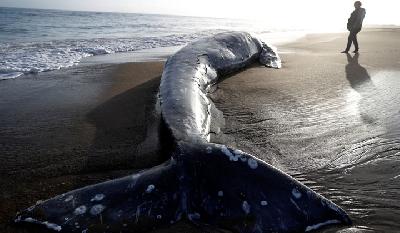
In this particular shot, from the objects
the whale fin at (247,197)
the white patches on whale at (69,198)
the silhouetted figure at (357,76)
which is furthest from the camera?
the silhouetted figure at (357,76)

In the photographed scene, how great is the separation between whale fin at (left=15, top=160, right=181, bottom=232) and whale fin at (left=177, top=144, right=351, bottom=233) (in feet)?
0.52

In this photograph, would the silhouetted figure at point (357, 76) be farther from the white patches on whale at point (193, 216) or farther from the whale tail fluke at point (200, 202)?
the white patches on whale at point (193, 216)

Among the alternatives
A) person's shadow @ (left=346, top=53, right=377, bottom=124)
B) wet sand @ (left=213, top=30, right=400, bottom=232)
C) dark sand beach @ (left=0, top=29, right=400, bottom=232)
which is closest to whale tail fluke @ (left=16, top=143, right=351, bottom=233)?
dark sand beach @ (left=0, top=29, right=400, bottom=232)

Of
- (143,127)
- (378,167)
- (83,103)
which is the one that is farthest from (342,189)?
(83,103)

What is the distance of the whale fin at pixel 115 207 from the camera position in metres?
2.38

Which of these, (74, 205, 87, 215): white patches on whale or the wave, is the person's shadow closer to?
(74, 205, 87, 215): white patches on whale

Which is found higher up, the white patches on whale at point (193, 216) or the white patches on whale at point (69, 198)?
the white patches on whale at point (69, 198)

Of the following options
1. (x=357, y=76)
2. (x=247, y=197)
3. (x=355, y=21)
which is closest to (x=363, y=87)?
(x=357, y=76)

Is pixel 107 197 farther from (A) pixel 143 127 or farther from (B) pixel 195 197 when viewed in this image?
(A) pixel 143 127

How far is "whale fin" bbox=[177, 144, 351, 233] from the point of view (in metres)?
2.36

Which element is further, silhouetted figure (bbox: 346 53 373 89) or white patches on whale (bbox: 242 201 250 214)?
silhouetted figure (bbox: 346 53 373 89)

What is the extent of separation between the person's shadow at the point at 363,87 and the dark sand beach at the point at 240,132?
0.02 meters

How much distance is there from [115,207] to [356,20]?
11975 mm

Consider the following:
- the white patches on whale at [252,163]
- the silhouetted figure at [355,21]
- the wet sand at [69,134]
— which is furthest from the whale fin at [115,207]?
the silhouetted figure at [355,21]
